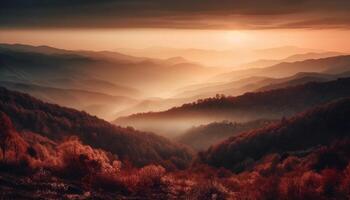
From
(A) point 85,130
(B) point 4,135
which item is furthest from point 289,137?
(B) point 4,135

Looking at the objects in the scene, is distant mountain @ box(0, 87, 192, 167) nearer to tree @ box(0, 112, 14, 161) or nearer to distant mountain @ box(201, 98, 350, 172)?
distant mountain @ box(201, 98, 350, 172)

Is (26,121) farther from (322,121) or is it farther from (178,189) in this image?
(178,189)

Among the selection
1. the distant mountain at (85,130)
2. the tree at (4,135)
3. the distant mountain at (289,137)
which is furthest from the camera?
the distant mountain at (85,130)

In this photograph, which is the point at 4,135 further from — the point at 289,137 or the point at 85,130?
the point at 85,130

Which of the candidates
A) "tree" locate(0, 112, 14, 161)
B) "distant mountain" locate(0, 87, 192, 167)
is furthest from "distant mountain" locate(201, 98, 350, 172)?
"tree" locate(0, 112, 14, 161)

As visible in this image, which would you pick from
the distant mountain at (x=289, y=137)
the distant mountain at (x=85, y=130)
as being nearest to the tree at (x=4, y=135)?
the distant mountain at (x=289, y=137)

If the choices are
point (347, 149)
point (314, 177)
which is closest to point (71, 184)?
point (314, 177)

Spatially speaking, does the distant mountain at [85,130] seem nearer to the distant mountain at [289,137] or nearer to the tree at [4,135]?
the distant mountain at [289,137]
